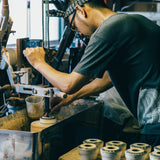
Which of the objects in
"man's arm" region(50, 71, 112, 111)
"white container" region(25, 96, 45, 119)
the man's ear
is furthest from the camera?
"man's arm" region(50, 71, 112, 111)

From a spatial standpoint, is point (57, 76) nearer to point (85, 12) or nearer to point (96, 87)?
point (85, 12)

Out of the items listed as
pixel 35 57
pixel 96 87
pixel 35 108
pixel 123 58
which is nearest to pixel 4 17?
pixel 35 57

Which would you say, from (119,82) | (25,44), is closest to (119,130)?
(25,44)

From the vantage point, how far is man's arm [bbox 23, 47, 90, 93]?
1.21 meters

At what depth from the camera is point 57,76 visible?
129 cm

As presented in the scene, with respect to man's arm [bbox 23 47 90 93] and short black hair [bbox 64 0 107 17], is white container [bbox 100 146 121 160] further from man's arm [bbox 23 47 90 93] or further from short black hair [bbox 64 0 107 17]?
short black hair [bbox 64 0 107 17]

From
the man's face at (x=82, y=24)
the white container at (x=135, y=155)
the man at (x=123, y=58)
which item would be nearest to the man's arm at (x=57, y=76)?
the man at (x=123, y=58)

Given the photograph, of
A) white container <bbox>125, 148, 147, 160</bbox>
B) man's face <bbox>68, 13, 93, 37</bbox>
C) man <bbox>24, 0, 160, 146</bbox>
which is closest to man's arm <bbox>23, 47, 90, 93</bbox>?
man <bbox>24, 0, 160, 146</bbox>

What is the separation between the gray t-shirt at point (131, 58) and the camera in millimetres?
1128

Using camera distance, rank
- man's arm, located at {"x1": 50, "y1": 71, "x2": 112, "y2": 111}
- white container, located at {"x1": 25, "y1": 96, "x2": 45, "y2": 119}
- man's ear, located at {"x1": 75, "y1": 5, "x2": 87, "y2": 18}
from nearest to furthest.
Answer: man's ear, located at {"x1": 75, "y1": 5, "x2": 87, "y2": 18} → white container, located at {"x1": 25, "y1": 96, "x2": 45, "y2": 119} → man's arm, located at {"x1": 50, "y1": 71, "x2": 112, "y2": 111}

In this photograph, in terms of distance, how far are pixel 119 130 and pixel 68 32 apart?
939mm

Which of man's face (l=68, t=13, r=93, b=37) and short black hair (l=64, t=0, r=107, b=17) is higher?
short black hair (l=64, t=0, r=107, b=17)

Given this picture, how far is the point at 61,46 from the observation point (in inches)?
71.6

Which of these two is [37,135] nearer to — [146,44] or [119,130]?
[146,44]
